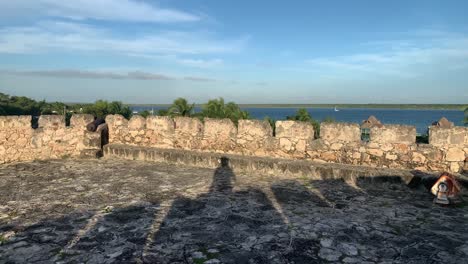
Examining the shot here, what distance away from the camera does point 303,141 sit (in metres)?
6.93

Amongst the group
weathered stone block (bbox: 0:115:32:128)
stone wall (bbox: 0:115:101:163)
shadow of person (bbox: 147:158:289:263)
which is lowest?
shadow of person (bbox: 147:158:289:263)

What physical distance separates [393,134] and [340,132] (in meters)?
0.87

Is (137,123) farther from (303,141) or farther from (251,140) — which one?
(303,141)

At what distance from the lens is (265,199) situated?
16.4 feet

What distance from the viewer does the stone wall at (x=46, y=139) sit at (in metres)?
7.80

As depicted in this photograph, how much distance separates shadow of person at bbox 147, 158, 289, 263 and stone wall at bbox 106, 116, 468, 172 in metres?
2.00

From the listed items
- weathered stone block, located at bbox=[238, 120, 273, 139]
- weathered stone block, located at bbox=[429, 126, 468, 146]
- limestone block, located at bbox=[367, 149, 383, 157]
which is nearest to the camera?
weathered stone block, located at bbox=[429, 126, 468, 146]

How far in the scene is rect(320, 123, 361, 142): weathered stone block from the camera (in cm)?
658

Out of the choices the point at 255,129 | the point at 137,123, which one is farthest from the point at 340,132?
the point at 137,123

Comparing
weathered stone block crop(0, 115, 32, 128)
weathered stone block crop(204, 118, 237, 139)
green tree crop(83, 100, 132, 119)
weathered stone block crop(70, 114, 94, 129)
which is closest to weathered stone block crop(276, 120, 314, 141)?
weathered stone block crop(204, 118, 237, 139)

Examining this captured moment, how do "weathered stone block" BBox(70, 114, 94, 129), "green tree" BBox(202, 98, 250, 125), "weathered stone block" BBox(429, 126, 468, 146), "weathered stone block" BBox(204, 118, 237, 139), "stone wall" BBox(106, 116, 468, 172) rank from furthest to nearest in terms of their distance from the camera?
"green tree" BBox(202, 98, 250, 125) → "weathered stone block" BBox(70, 114, 94, 129) → "weathered stone block" BBox(204, 118, 237, 139) → "stone wall" BBox(106, 116, 468, 172) → "weathered stone block" BBox(429, 126, 468, 146)

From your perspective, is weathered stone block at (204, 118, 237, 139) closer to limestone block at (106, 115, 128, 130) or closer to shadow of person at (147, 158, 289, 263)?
limestone block at (106, 115, 128, 130)

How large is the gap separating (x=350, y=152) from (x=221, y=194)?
2.65 m

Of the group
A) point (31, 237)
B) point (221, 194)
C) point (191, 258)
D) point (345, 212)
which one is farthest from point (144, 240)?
point (345, 212)
